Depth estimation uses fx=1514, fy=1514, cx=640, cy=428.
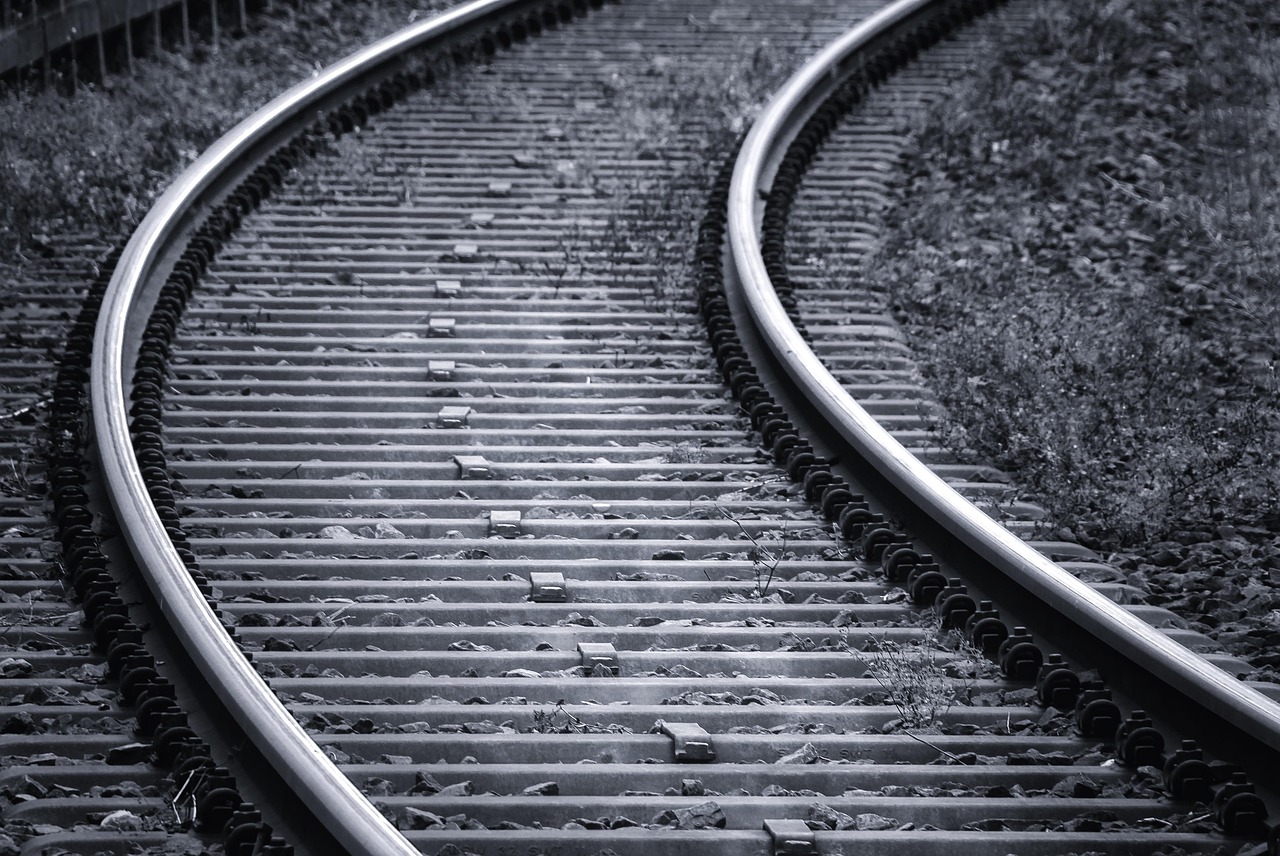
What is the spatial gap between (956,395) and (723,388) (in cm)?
93

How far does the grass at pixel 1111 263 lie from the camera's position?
18.3 ft

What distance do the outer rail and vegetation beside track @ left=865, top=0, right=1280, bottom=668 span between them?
2.09 ft

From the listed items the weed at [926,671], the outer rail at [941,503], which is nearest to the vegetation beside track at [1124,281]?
the outer rail at [941,503]

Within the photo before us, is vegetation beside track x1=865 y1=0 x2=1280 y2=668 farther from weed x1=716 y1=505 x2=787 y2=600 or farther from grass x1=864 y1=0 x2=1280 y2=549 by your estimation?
weed x1=716 y1=505 x2=787 y2=600

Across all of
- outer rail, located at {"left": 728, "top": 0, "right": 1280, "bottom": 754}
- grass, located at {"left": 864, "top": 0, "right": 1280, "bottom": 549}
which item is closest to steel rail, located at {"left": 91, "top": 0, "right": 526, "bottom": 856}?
outer rail, located at {"left": 728, "top": 0, "right": 1280, "bottom": 754}

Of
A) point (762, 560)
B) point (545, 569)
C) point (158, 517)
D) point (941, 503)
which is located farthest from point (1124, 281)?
point (158, 517)

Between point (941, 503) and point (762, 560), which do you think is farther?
point (762, 560)

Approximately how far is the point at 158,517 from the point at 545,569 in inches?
46.3

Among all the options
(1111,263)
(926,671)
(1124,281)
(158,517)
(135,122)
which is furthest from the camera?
(135,122)

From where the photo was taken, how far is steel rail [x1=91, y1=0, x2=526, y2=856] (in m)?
3.14

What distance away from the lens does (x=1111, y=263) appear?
7.73m

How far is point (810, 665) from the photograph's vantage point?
4.14 metres

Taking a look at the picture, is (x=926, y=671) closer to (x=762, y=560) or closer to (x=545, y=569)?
(x=762, y=560)

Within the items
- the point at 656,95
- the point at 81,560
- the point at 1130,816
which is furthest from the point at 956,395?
the point at 656,95
